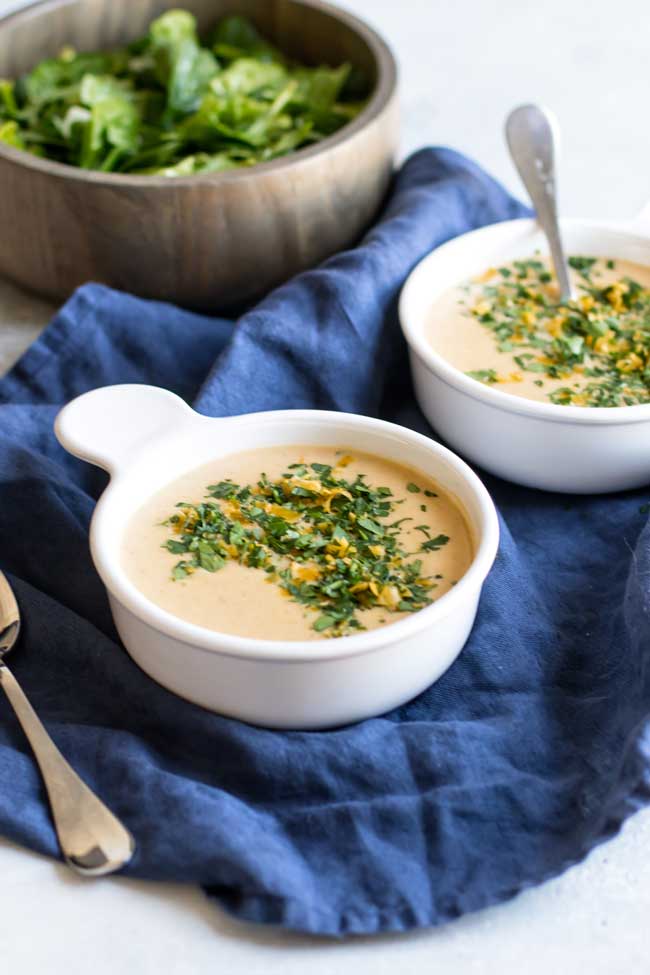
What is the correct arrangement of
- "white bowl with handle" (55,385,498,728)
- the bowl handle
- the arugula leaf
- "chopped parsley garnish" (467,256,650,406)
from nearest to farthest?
"white bowl with handle" (55,385,498,728), the bowl handle, "chopped parsley garnish" (467,256,650,406), the arugula leaf

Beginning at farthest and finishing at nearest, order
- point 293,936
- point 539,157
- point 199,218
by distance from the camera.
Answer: point 539,157
point 199,218
point 293,936

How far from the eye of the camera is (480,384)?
1760mm

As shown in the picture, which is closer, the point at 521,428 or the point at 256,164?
the point at 521,428

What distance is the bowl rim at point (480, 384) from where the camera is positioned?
1.70m

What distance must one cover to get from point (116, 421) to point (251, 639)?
0.41 meters

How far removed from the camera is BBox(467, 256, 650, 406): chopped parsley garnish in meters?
1.82

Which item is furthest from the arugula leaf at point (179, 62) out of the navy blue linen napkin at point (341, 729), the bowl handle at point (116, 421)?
the bowl handle at point (116, 421)

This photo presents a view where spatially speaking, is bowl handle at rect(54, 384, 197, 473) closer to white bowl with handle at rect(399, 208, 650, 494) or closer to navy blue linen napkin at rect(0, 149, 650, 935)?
navy blue linen napkin at rect(0, 149, 650, 935)

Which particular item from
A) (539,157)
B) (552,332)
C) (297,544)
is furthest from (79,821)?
(539,157)

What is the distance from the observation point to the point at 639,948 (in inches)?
49.1

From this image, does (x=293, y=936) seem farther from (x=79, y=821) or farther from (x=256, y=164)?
(x=256, y=164)

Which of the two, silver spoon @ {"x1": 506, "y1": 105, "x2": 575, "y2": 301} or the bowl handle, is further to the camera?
silver spoon @ {"x1": 506, "y1": 105, "x2": 575, "y2": 301}

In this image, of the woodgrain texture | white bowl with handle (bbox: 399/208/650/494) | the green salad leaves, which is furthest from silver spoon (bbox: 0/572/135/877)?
the green salad leaves

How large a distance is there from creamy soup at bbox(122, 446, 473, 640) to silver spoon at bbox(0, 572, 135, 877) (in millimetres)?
192
